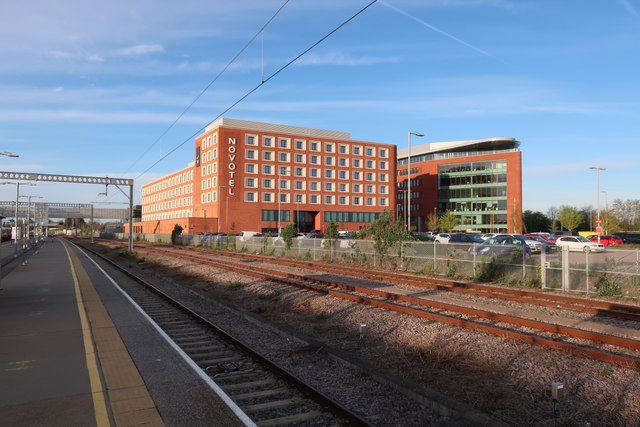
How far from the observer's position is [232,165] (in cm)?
8625

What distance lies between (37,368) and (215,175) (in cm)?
8119

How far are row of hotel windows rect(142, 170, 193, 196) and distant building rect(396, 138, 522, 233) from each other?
156 feet

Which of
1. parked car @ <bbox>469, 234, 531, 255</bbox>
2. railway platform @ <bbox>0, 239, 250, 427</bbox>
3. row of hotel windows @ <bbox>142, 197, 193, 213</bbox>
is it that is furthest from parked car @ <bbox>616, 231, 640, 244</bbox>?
row of hotel windows @ <bbox>142, 197, 193, 213</bbox>

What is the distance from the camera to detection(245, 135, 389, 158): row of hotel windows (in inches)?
3570

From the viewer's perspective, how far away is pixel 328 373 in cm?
778

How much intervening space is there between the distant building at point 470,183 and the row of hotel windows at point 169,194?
155 feet

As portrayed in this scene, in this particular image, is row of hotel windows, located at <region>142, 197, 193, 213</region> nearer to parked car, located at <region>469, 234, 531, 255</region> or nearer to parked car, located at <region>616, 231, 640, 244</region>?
parked car, located at <region>616, 231, 640, 244</region>

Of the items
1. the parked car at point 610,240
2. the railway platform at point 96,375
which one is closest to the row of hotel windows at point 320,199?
the parked car at point 610,240

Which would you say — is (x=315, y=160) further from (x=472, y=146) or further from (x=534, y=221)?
(x=534, y=221)

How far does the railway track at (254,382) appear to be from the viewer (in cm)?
586

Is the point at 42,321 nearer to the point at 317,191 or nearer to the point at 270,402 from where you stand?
the point at 270,402

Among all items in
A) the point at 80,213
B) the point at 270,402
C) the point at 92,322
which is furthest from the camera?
the point at 80,213

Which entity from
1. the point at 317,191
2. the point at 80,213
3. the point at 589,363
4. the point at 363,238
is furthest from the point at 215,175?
the point at 589,363

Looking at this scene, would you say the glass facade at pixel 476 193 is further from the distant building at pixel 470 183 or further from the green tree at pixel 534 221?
the green tree at pixel 534 221
